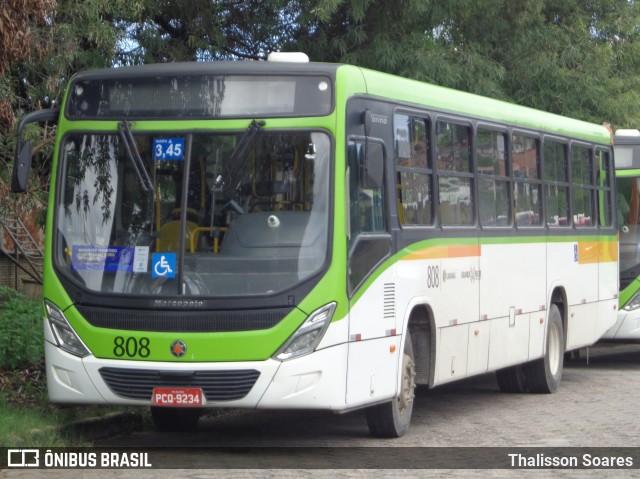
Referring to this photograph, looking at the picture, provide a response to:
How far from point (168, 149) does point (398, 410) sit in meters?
2.86

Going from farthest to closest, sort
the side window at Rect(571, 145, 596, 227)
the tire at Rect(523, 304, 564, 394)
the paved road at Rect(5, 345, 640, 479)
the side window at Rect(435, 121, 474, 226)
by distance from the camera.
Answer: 1. the side window at Rect(571, 145, 596, 227)
2. the tire at Rect(523, 304, 564, 394)
3. the side window at Rect(435, 121, 474, 226)
4. the paved road at Rect(5, 345, 640, 479)

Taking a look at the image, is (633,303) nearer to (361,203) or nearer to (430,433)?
(430,433)

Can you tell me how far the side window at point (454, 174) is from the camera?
41.5 ft

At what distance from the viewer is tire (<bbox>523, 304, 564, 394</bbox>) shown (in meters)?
15.6

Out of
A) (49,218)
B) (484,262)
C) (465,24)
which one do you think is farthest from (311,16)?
(49,218)

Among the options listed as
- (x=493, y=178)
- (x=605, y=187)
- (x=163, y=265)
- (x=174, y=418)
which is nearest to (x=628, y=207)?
(x=605, y=187)

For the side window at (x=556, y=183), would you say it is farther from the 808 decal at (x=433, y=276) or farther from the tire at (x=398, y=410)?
the tire at (x=398, y=410)

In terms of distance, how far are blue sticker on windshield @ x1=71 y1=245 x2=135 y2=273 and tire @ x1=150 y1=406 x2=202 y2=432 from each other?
5.65ft

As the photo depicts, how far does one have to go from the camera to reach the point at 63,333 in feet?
35.1

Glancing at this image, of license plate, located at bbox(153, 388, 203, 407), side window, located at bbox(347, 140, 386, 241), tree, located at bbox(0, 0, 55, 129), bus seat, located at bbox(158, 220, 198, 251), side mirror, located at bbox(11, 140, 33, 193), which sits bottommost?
license plate, located at bbox(153, 388, 203, 407)

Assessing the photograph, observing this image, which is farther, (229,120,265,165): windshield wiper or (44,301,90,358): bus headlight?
(44,301,90,358): bus headlight

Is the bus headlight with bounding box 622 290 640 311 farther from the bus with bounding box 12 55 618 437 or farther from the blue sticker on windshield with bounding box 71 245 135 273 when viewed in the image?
the blue sticker on windshield with bounding box 71 245 135 273

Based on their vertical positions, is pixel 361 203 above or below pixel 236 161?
below

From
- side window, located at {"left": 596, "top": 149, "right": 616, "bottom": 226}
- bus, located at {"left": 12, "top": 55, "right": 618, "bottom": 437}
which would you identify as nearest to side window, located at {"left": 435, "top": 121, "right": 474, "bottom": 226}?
bus, located at {"left": 12, "top": 55, "right": 618, "bottom": 437}
